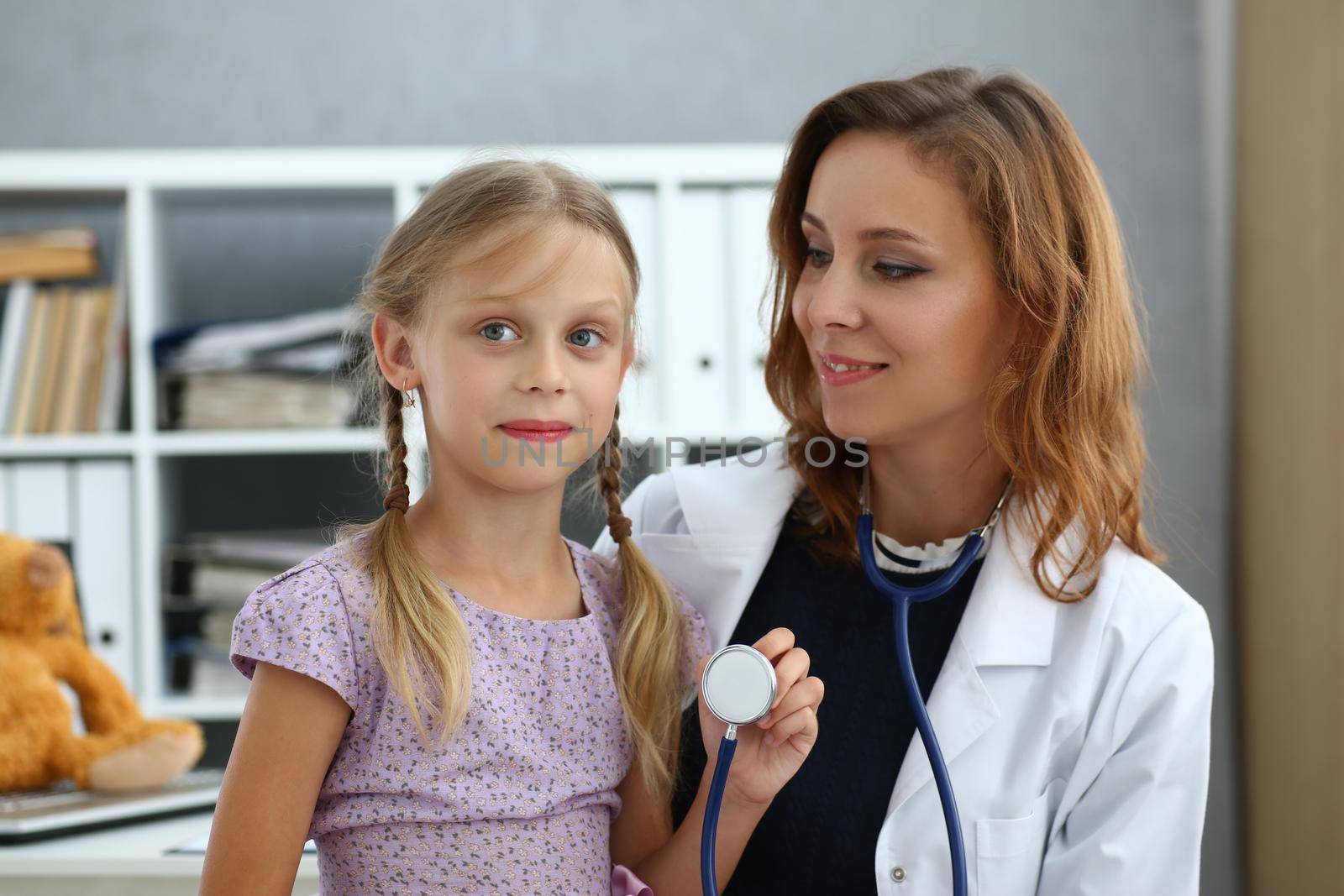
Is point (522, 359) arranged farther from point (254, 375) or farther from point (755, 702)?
point (254, 375)

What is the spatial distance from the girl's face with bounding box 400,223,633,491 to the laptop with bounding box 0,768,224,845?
0.62 m

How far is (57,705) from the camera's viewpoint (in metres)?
1.48

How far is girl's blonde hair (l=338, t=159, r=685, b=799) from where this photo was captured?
37.8 inches

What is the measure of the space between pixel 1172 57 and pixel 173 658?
220cm

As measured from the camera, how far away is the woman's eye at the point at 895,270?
115cm

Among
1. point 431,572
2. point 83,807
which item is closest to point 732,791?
point 431,572

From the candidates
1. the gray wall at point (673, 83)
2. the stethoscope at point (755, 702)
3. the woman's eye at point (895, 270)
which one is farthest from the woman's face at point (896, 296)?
the gray wall at point (673, 83)

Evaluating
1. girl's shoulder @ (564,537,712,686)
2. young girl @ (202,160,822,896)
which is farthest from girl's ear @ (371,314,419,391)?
girl's shoulder @ (564,537,712,686)

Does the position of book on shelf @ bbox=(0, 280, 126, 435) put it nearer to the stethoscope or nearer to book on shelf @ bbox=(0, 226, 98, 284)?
book on shelf @ bbox=(0, 226, 98, 284)

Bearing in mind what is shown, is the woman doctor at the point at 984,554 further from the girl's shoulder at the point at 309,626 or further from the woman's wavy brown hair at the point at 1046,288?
the girl's shoulder at the point at 309,626

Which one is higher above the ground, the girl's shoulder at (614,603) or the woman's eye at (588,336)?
the woman's eye at (588,336)

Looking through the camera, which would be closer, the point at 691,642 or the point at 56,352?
the point at 691,642

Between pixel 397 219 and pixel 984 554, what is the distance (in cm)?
128

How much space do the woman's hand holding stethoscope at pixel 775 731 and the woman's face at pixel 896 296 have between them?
0.29 metres
